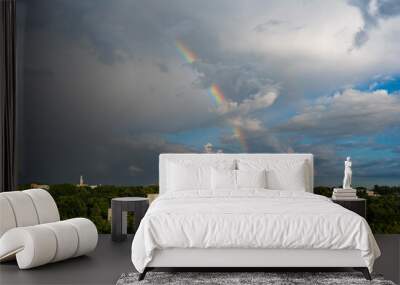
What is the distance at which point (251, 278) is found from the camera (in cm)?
467

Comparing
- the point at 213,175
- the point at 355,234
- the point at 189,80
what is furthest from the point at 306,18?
the point at 355,234

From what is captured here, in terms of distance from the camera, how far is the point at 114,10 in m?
7.70

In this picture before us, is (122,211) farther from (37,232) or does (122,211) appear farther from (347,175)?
(347,175)

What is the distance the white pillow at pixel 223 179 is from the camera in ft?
21.6

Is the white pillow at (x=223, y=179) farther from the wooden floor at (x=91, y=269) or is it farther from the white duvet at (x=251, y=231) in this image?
the white duvet at (x=251, y=231)

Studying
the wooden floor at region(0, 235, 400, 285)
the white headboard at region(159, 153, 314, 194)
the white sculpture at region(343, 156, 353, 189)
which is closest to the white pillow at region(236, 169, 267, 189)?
the white headboard at region(159, 153, 314, 194)

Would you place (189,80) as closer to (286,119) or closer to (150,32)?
(150,32)

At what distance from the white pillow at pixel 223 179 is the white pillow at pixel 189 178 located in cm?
10

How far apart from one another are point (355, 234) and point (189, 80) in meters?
3.69

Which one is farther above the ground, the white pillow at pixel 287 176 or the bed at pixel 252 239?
the white pillow at pixel 287 176

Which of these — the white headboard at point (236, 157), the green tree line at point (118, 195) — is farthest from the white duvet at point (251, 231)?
the green tree line at point (118, 195)

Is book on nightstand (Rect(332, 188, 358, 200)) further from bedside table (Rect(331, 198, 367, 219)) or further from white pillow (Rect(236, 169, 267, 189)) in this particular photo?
white pillow (Rect(236, 169, 267, 189))

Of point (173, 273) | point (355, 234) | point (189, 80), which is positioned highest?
point (189, 80)

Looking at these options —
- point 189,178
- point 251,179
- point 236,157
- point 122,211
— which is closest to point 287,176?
point 251,179
